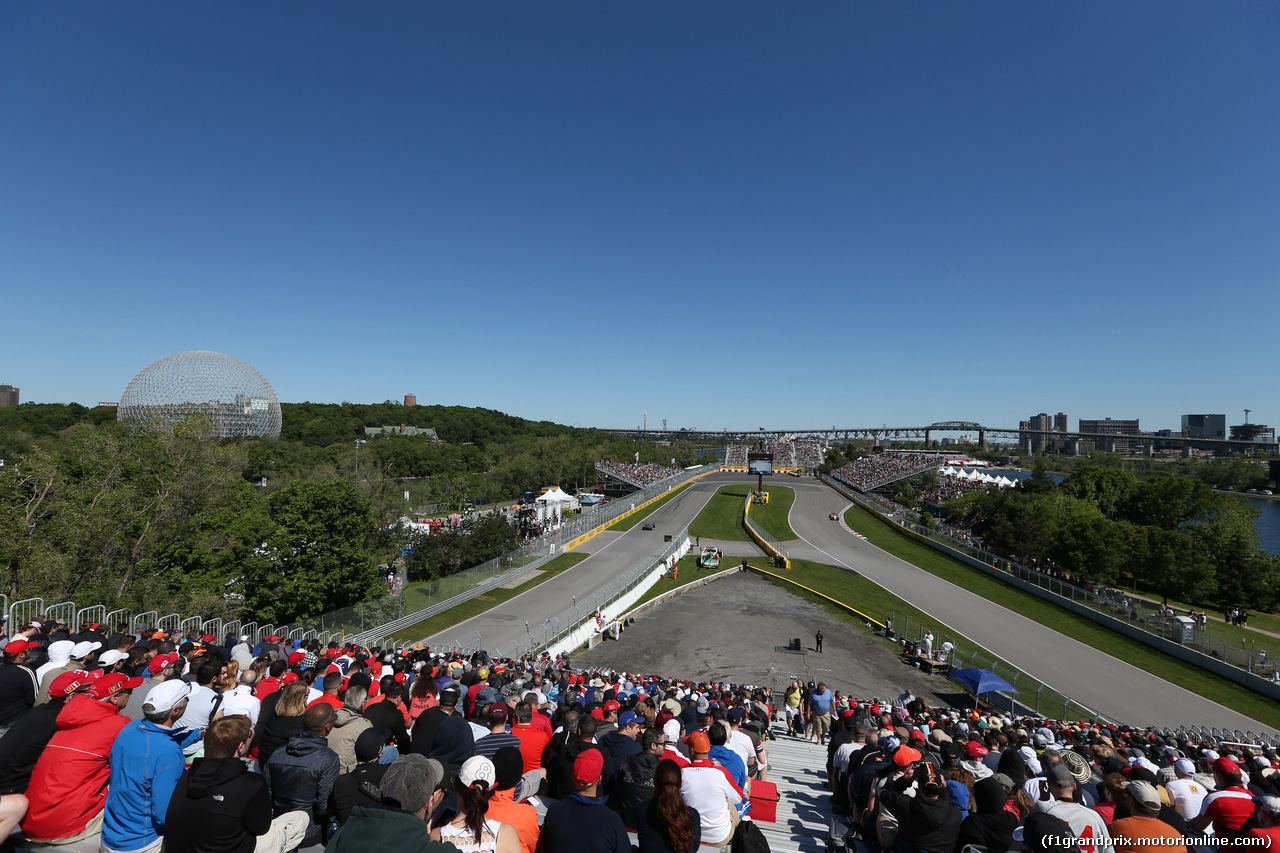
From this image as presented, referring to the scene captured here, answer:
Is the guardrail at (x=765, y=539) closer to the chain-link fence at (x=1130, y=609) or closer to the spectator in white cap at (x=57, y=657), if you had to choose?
the chain-link fence at (x=1130, y=609)

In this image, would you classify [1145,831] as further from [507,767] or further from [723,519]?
[723,519]

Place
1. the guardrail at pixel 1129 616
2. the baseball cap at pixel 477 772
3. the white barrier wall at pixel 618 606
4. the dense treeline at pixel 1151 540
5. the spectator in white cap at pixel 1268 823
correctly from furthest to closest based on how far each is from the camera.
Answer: the dense treeline at pixel 1151 540, the white barrier wall at pixel 618 606, the guardrail at pixel 1129 616, the spectator in white cap at pixel 1268 823, the baseball cap at pixel 477 772

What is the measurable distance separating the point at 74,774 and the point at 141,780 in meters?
0.56

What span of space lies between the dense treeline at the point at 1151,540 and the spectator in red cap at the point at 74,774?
158 ft

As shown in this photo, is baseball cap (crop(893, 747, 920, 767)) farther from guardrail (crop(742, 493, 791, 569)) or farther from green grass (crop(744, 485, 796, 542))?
green grass (crop(744, 485, 796, 542))

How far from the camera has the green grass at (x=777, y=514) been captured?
163ft

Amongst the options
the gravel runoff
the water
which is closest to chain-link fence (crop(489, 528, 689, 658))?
the gravel runoff

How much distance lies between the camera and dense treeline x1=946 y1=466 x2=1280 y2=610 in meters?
33.8

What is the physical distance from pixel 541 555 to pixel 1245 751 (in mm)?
31738

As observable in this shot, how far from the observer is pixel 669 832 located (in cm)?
376

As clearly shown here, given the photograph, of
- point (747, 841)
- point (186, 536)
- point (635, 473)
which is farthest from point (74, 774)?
point (635, 473)

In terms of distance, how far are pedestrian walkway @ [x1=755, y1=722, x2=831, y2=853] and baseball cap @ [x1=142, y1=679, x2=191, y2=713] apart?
5.92 metres

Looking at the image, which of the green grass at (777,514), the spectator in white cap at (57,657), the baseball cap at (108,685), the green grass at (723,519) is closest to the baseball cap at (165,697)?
the baseball cap at (108,685)

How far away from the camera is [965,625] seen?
27438 millimetres
